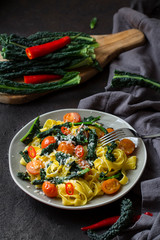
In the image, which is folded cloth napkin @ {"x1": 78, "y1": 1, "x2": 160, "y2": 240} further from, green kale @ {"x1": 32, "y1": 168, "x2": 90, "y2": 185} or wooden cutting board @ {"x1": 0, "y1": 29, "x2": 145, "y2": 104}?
green kale @ {"x1": 32, "y1": 168, "x2": 90, "y2": 185}

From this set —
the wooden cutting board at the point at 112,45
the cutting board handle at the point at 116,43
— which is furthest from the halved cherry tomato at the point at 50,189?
the cutting board handle at the point at 116,43

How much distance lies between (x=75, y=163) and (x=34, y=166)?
0.49 m

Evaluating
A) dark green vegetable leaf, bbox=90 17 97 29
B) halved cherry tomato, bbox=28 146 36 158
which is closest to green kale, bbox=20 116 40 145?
halved cherry tomato, bbox=28 146 36 158

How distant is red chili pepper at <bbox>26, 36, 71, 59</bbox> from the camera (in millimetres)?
5867

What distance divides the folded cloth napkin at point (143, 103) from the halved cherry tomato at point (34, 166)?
1195mm

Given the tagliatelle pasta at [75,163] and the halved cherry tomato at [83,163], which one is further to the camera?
the halved cherry tomato at [83,163]

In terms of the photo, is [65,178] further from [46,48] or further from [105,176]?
[46,48]

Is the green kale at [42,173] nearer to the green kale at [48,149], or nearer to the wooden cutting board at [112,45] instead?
the green kale at [48,149]

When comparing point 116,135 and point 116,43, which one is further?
point 116,43

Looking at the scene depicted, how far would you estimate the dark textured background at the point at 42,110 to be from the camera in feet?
13.0

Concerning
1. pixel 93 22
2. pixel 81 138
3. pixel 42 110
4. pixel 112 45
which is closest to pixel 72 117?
pixel 81 138

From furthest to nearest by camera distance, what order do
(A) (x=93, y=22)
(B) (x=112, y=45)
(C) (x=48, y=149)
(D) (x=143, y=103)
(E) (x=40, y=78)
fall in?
(A) (x=93, y=22) → (B) (x=112, y=45) → (E) (x=40, y=78) → (D) (x=143, y=103) → (C) (x=48, y=149)

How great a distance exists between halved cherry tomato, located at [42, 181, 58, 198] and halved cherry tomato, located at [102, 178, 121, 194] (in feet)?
1.81

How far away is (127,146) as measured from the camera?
14.8ft
